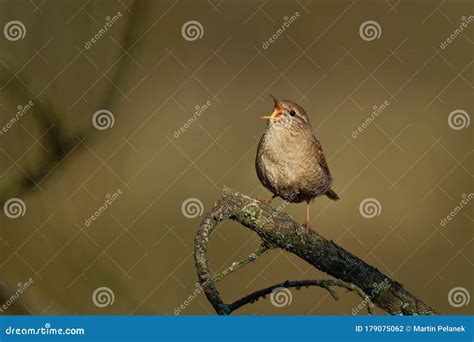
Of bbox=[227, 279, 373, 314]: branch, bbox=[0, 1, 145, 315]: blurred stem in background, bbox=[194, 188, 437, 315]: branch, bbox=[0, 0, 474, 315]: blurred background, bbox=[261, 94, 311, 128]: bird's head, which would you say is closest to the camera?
bbox=[227, 279, 373, 314]: branch

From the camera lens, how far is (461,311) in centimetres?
614

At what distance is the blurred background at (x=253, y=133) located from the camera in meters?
6.75

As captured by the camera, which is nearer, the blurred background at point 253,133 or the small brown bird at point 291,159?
the small brown bird at point 291,159

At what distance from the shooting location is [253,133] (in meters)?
Result: 8.16

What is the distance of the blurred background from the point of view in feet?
22.1

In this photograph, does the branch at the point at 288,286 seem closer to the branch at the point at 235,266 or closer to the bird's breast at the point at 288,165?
the branch at the point at 235,266

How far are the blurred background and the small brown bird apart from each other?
4.66 ft

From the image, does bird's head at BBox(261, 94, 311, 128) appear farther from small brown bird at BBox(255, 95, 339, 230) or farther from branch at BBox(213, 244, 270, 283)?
branch at BBox(213, 244, 270, 283)

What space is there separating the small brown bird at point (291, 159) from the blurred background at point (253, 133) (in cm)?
142

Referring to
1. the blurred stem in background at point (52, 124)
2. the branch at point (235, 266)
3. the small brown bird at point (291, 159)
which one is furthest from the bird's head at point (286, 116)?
the branch at point (235, 266)

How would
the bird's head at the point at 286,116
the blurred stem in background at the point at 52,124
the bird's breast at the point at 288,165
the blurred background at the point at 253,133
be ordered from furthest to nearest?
the blurred background at the point at 253,133, the bird's head at the point at 286,116, the bird's breast at the point at 288,165, the blurred stem in background at the point at 52,124

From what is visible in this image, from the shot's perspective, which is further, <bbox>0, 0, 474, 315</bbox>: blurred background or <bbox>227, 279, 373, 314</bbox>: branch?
<bbox>0, 0, 474, 315</bbox>: blurred background

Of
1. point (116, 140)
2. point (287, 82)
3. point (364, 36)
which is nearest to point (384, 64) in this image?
point (364, 36)

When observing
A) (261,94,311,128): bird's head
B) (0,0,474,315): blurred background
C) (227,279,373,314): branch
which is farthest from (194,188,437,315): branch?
(0,0,474,315): blurred background
